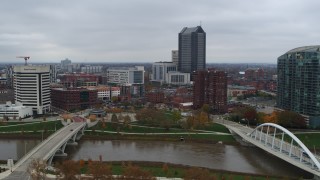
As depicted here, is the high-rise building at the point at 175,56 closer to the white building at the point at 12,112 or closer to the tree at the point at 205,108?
the tree at the point at 205,108

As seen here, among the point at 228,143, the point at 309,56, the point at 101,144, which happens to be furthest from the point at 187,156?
the point at 309,56

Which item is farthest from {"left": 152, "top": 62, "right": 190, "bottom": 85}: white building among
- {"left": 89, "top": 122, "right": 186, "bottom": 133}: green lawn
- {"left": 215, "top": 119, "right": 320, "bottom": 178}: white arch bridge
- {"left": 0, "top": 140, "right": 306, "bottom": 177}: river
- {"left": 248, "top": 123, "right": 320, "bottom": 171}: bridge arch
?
{"left": 248, "top": 123, "right": 320, "bottom": 171}: bridge arch

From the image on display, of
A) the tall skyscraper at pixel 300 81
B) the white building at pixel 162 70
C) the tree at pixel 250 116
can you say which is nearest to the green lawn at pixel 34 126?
the tree at pixel 250 116

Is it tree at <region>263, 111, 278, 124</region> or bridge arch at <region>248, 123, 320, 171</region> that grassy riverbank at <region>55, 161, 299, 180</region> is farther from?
tree at <region>263, 111, 278, 124</region>

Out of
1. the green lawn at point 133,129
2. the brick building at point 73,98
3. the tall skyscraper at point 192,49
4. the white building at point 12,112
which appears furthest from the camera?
the tall skyscraper at point 192,49

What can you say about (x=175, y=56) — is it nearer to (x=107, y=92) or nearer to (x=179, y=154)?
(x=107, y=92)

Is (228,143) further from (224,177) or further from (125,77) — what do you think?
(125,77)

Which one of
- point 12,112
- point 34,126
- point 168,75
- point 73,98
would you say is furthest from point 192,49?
point 34,126
